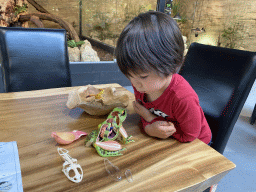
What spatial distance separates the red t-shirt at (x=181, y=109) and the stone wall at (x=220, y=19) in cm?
253

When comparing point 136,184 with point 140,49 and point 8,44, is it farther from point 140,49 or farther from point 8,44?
point 8,44

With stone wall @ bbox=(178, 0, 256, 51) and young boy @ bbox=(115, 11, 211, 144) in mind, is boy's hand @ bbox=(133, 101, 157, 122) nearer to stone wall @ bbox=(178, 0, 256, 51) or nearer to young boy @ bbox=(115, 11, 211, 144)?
young boy @ bbox=(115, 11, 211, 144)

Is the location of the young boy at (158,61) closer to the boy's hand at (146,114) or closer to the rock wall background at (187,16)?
the boy's hand at (146,114)

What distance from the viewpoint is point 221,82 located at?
92 centimetres

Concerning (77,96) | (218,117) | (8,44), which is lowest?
(218,117)

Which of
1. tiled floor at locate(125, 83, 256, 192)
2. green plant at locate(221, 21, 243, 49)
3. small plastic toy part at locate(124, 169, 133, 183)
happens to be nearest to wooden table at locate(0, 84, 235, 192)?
small plastic toy part at locate(124, 169, 133, 183)

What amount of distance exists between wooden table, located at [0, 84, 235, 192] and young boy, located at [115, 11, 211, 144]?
0.19ft

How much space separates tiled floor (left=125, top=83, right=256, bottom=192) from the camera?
53.6 inches

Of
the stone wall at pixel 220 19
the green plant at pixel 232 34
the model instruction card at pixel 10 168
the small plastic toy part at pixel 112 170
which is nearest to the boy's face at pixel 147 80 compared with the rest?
the small plastic toy part at pixel 112 170

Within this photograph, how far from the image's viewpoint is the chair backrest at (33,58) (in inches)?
43.6

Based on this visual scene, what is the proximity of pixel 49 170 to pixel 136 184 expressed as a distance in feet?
0.75

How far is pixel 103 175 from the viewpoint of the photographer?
1.57ft

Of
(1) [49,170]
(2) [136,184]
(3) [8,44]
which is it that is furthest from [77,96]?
(3) [8,44]

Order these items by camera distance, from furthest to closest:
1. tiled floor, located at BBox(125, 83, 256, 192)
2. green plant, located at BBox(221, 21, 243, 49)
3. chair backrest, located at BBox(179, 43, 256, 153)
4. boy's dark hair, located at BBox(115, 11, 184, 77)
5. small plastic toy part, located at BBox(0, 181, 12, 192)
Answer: green plant, located at BBox(221, 21, 243, 49)
tiled floor, located at BBox(125, 83, 256, 192)
chair backrest, located at BBox(179, 43, 256, 153)
boy's dark hair, located at BBox(115, 11, 184, 77)
small plastic toy part, located at BBox(0, 181, 12, 192)
